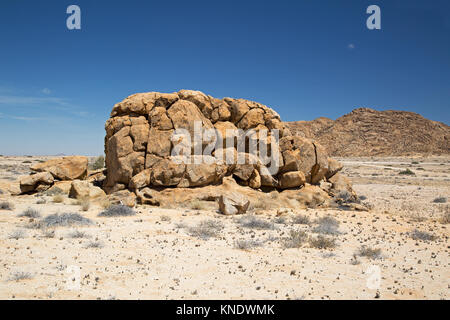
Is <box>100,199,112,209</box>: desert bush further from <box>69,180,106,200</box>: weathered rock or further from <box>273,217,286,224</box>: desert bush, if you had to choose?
<box>273,217,286,224</box>: desert bush

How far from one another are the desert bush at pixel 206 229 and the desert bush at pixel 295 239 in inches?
93.4

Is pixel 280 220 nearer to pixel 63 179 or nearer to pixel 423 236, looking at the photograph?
pixel 423 236

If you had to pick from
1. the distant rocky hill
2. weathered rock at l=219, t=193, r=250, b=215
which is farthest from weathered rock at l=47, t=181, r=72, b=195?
the distant rocky hill

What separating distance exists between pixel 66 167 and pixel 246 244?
1480 cm

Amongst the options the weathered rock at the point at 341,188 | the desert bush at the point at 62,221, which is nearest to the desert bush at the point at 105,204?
the desert bush at the point at 62,221

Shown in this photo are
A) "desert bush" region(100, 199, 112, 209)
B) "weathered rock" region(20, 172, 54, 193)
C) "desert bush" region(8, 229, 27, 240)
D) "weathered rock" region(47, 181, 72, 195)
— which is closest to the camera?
"desert bush" region(8, 229, 27, 240)

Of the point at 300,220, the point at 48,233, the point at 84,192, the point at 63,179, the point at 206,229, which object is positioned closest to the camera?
the point at 48,233

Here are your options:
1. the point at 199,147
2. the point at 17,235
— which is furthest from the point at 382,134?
A: the point at 17,235

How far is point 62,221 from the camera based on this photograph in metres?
10.5

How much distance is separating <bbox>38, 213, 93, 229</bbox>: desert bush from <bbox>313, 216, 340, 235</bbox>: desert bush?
27.2ft

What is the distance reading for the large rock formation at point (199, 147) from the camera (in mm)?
15445

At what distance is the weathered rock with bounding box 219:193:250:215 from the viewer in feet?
44.2
